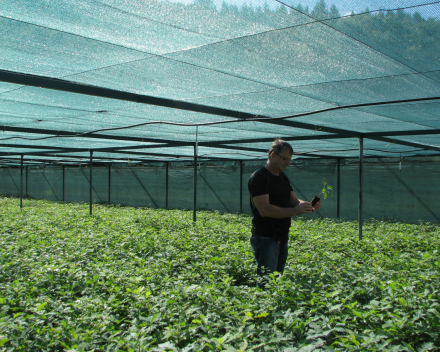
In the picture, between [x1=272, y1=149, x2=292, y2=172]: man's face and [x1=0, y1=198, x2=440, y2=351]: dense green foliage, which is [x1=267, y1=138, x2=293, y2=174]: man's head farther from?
[x1=0, y1=198, x2=440, y2=351]: dense green foliage

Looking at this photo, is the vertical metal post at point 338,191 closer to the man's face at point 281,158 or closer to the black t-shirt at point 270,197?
the black t-shirt at point 270,197

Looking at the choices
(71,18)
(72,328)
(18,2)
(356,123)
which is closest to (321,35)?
(71,18)

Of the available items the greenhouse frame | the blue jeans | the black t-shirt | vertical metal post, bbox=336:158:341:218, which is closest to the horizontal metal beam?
the greenhouse frame

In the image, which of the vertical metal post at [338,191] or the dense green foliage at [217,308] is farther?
the vertical metal post at [338,191]

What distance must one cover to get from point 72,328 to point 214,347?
1111 millimetres

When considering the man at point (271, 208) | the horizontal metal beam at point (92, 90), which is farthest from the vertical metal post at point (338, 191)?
the man at point (271, 208)

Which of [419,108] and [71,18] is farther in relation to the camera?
[419,108]

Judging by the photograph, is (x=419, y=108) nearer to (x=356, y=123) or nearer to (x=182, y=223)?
(x=356, y=123)

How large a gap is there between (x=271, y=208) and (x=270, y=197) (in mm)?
216

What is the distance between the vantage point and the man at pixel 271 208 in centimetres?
330

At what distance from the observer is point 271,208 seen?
3.27 m

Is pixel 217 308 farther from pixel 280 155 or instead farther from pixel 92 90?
pixel 92 90

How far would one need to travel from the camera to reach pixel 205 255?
522cm

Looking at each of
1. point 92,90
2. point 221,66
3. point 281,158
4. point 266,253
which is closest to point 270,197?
point 281,158
